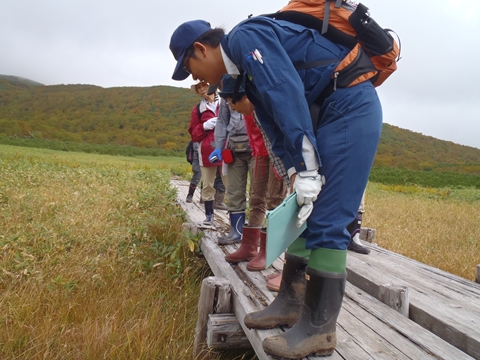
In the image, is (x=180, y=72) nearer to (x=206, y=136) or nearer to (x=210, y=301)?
(x=210, y=301)

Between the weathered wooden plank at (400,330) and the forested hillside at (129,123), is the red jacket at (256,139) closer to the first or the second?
the weathered wooden plank at (400,330)

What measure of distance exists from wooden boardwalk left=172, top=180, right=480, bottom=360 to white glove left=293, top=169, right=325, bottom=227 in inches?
25.5

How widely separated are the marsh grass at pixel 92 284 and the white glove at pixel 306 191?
1145 mm

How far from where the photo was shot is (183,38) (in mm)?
2111

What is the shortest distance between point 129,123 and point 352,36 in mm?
53507

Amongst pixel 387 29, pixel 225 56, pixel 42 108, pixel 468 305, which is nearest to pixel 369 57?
pixel 387 29

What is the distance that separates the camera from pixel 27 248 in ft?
11.1

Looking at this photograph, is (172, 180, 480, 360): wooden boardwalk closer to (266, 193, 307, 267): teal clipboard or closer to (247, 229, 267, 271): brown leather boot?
(247, 229, 267, 271): brown leather boot

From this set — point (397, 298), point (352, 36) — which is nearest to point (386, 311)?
point (397, 298)

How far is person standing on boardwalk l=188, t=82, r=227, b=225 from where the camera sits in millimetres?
5148

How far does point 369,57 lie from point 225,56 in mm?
679

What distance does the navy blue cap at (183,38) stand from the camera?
2.11m

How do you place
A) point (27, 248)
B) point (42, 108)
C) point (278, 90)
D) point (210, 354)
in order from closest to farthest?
point (278, 90)
point (210, 354)
point (27, 248)
point (42, 108)

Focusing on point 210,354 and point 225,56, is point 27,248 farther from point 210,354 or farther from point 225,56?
point 225,56
